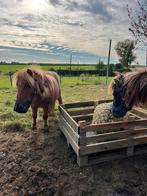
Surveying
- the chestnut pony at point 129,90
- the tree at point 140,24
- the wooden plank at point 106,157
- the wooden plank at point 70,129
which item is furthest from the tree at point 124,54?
the chestnut pony at point 129,90

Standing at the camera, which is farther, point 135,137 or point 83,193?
point 135,137

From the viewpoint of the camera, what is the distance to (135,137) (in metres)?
3.33

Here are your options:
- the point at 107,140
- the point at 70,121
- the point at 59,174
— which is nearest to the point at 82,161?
the point at 59,174

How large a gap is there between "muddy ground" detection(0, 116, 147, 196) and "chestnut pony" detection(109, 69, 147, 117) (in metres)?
0.92

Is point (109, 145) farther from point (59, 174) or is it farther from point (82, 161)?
point (59, 174)

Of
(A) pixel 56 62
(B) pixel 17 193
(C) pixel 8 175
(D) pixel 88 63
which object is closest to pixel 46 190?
(B) pixel 17 193

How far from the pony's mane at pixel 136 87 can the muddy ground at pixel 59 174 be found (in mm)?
1088

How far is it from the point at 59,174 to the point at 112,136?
97 centimetres

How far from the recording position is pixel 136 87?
108 inches

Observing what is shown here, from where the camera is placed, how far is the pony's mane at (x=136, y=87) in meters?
2.73

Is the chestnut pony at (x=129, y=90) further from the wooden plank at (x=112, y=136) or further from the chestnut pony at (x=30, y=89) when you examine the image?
the chestnut pony at (x=30, y=89)

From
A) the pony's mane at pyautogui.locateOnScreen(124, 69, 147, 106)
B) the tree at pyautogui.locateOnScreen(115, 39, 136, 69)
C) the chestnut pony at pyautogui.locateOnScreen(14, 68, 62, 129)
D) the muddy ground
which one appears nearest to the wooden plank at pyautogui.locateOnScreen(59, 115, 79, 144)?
the muddy ground

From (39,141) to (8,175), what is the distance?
1.05 meters

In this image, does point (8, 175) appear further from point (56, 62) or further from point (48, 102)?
point (56, 62)
